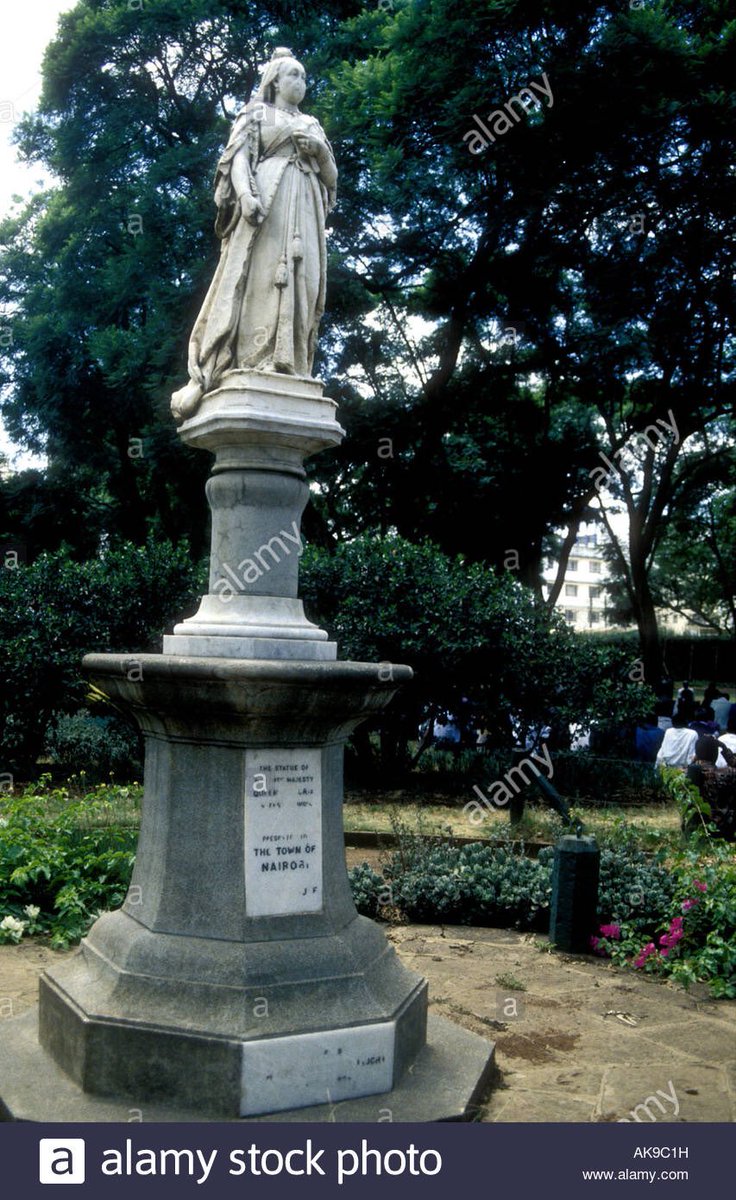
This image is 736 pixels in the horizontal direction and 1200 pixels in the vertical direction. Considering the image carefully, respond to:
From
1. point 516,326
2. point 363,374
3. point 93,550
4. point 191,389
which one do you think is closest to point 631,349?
point 516,326

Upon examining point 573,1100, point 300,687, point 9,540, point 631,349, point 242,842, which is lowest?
point 573,1100

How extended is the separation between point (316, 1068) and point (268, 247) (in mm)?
3399

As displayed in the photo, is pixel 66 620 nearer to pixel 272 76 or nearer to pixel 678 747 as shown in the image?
pixel 678 747

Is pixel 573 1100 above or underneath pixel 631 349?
underneath

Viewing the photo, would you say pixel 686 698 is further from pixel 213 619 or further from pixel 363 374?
pixel 213 619

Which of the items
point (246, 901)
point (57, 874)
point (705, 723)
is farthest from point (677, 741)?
point (246, 901)

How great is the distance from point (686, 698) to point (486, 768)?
6.35m

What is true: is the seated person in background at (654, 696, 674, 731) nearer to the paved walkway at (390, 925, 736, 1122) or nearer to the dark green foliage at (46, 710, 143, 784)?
the dark green foliage at (46, 710, 143, 784)

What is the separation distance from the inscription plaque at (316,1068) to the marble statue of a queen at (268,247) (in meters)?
2.70

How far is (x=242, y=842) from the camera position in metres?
4.44

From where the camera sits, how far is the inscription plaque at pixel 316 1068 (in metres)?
4.14

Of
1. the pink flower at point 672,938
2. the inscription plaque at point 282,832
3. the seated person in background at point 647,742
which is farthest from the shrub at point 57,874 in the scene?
the seated person in background at point 647,742

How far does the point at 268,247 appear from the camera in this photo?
16.1 ft

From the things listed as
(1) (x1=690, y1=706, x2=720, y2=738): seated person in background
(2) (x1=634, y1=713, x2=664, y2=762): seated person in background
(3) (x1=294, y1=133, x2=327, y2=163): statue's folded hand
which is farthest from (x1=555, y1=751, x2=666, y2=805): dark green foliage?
(3) (x1=294, y1=133, x2=327, y2=163): statue's folded hand
